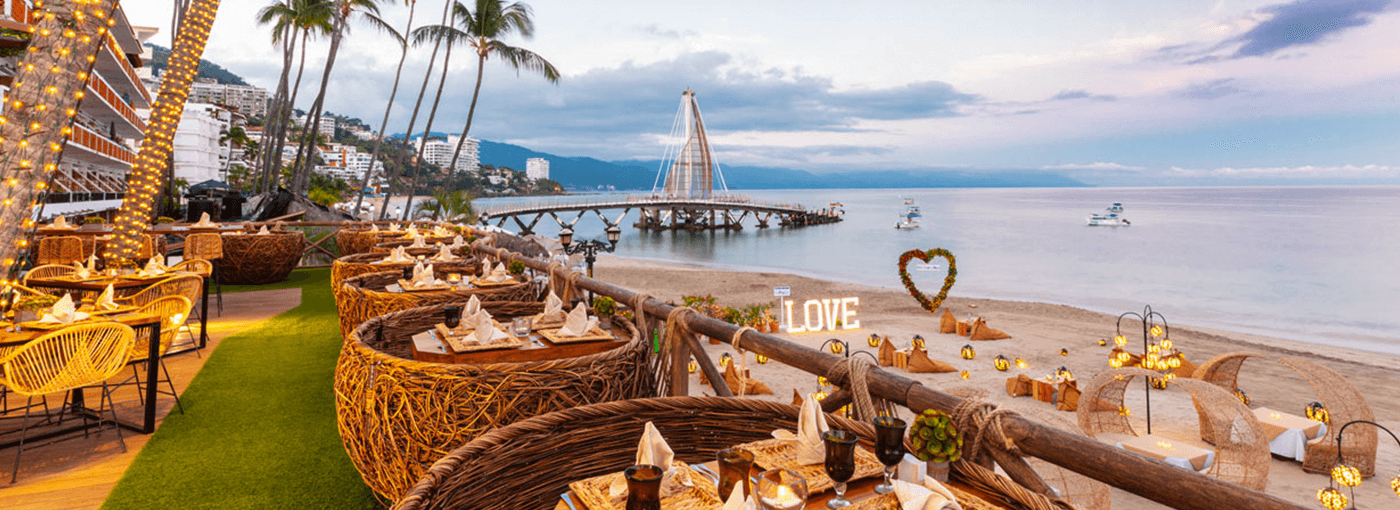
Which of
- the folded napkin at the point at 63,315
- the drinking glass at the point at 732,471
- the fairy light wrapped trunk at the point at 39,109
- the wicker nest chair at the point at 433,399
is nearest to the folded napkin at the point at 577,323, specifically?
the wicker nest chair at the point at 433,399

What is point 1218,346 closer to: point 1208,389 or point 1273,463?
point 1273,463

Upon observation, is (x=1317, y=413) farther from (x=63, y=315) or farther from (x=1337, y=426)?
(x=63, y=315)

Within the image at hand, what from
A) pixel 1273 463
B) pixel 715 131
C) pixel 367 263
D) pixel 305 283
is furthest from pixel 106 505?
pixel 715 131

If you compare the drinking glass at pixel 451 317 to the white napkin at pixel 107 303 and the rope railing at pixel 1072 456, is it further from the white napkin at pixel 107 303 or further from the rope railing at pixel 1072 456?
the white napkin at pixel 107 303

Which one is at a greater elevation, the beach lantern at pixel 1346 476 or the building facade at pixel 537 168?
the building facade at pixel 537 168

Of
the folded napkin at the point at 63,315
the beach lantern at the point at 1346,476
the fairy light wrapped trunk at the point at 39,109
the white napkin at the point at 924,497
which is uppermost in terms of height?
the fairy light wrapped trunk at the point at 39,109

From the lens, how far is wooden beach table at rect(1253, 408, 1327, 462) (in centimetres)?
518

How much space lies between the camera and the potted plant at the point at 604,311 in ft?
9.94

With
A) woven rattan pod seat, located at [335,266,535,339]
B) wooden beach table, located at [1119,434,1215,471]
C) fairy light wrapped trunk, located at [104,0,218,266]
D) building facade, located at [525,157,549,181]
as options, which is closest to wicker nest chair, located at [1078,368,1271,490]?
wooden beach table, located at [1119,434,1215,471]

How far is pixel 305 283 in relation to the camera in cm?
986

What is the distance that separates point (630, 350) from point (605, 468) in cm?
77

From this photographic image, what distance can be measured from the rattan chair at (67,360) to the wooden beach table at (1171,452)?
19.7 ft

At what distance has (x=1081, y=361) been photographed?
9.76 meters

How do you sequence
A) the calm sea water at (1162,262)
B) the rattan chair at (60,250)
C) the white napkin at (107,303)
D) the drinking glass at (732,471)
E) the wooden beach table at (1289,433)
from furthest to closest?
the calm sea water at (1162,262) → the rattan chair at (60,250) → the wooden beach table at (1289,433) → the white napkin at (107,303) → the drinking glass at (732,471)
